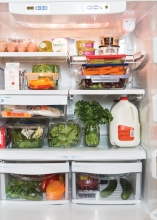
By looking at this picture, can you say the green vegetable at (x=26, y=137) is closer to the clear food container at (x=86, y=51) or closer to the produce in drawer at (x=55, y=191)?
the produce in drawer at (x=55, y=191)

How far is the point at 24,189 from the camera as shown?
1486 millimetres

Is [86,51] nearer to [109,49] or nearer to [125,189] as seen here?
[109,49]

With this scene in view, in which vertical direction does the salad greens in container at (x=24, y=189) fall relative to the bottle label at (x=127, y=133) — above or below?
below

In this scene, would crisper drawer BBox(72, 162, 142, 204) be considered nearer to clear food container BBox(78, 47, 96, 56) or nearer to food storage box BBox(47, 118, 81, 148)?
food storage box BBox(47, 118, 81, 148)

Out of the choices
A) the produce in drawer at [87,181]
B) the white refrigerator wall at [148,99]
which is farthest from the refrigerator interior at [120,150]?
the produce in drawer at [87,181]

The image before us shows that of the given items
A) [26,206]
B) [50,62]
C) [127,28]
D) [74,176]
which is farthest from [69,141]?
[127,28]

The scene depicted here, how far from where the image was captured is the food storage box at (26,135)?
5.11 feet

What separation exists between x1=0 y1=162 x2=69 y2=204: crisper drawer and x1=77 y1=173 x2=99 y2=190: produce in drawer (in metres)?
0.08

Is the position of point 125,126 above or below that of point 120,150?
above

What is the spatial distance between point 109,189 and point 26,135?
537 millimetres

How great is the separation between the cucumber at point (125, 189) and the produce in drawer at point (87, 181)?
0.48 feet

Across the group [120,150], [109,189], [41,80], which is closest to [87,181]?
[109,189]

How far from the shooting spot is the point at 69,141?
1.57 meters

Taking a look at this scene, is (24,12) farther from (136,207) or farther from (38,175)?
(136,207)
